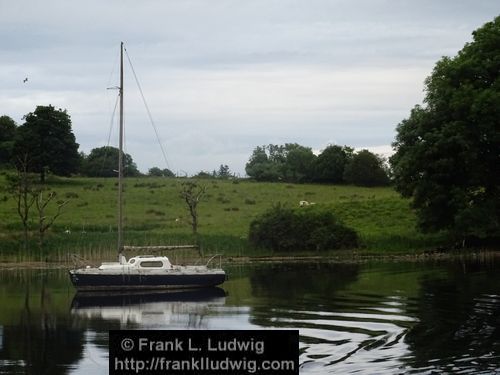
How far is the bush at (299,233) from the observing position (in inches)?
2611

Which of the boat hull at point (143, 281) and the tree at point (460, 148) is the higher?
the tree at point (460, 148)

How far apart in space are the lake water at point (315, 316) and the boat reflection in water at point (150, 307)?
0.18 ft

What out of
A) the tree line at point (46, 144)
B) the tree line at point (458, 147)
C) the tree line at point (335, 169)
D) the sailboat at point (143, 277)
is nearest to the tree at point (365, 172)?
the tree line at point (335, 169)

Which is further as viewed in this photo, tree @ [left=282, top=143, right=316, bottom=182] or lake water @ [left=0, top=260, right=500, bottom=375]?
tree @ [left=282, top=143, right=316, bottom=182]

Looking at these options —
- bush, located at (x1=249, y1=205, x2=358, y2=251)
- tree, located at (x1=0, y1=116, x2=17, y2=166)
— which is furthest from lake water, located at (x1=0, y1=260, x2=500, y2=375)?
tree, located at (x1=0, y1=116, x2=17, y2=166)

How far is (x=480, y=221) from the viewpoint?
60.4 m

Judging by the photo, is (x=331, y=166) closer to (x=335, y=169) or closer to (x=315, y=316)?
(x=335, y=169)

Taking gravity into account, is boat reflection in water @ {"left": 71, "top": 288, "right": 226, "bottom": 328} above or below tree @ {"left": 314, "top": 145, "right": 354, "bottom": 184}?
below

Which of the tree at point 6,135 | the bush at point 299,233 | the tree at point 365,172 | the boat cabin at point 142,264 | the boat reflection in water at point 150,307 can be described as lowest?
the boat reflection in water at point 150,307

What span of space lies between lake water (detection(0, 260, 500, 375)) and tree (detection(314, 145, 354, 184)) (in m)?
63.6

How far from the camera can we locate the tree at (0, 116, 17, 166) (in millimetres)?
112250

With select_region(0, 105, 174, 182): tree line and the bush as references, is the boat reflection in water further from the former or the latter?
select_region(0, 105, 174, 182): tree line

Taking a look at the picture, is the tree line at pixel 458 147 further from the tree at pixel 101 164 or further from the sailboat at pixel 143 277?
the tree at pixel 101 164

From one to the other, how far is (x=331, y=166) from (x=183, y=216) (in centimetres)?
4278
